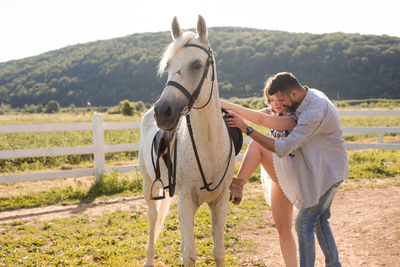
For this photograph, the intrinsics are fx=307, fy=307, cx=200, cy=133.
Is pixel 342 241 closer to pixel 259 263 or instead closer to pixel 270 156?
pixel 259 263

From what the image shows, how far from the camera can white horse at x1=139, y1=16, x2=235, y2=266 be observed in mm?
2045

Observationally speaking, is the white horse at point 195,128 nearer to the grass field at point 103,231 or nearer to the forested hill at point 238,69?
the grass field at point 103,231

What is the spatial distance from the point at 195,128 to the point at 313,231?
127 cm

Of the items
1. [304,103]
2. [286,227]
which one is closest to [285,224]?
[286,227]

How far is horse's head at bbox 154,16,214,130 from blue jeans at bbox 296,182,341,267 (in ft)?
4.05

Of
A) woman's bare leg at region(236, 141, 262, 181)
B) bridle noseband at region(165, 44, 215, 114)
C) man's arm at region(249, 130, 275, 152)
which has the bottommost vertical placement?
woman's bare leg at region(236, 141, 262, 181)

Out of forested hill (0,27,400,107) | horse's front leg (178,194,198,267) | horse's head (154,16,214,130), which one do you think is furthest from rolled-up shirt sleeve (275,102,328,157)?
forested hill (0,27,400,107)

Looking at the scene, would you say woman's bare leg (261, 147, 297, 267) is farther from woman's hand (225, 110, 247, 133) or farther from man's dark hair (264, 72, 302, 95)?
man's dark hair (264, 72, 302, 95)

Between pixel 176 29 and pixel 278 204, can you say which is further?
pixel 278 204

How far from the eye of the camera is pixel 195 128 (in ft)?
8.04

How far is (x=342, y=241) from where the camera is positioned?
3963mm

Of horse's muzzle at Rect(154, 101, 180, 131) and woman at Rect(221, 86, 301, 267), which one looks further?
woman at Rect(221, 86, 301, 267)

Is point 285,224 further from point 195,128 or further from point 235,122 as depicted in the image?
point 195,128

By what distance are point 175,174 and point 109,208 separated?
377 centimetres
